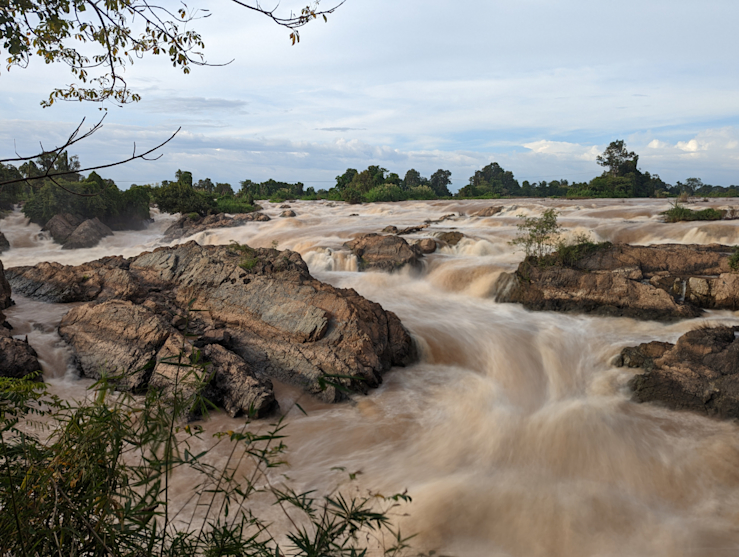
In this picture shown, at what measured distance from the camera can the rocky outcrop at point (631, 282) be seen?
37.1 feet

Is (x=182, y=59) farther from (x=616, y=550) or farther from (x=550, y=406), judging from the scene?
(x=550, y=406)

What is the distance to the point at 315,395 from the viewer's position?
26.0 ft

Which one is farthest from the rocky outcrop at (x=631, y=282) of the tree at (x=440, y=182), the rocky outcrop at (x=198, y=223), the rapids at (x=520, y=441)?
the tree at (x=440, y=182)

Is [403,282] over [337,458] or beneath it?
over

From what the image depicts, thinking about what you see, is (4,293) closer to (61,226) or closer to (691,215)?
(61,226)

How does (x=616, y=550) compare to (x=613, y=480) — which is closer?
(x=616, y=550)

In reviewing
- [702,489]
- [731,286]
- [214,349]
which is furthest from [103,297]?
[731,286]

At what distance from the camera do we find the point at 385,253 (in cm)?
1642

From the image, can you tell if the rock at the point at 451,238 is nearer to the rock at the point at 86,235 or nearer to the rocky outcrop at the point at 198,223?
the rocky outcrop at the point at 198,223

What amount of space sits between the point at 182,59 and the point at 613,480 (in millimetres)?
7023

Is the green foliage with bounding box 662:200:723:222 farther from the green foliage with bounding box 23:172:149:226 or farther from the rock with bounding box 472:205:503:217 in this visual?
the green foliage with bounding box 23:172:149:226

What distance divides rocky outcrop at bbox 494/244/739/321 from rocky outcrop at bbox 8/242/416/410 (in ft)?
16.7

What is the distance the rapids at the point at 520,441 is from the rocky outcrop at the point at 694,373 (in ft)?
0.93

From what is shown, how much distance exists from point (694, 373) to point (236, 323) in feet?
28.0
